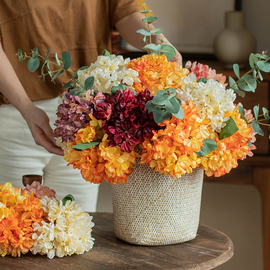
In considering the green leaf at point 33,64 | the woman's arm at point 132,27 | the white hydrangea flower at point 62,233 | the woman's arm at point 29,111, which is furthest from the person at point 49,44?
the white hydrangea flower at point 62,233

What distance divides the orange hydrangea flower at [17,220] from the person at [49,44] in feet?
1.04

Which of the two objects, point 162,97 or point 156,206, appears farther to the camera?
point 156,206

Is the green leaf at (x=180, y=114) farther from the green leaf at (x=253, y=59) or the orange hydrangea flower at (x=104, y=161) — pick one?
the green leaf at (x=253, y=59)

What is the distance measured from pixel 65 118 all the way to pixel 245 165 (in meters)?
1.02

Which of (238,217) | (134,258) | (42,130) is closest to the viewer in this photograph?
(134,258)

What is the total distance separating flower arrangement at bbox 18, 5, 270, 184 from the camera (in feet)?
2.00

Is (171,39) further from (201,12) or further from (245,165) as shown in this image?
(245,165)

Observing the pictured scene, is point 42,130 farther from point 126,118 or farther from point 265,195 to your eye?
point 265,195

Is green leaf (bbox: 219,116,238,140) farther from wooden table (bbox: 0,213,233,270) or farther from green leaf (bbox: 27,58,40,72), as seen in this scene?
green leaf (bbox: 27,58,40,72)

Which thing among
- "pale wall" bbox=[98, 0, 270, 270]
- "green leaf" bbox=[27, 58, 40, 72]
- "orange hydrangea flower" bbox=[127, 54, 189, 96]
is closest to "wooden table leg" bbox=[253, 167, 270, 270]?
"pale wall" bbox=[98, 0, 270, 270]

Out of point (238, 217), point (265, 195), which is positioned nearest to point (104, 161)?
point (265, 195)

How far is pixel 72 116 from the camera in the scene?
0.65 meters

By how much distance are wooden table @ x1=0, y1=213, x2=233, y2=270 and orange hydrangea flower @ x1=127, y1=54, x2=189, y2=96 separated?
0.97ft

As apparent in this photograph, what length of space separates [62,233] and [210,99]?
342 millimetres
